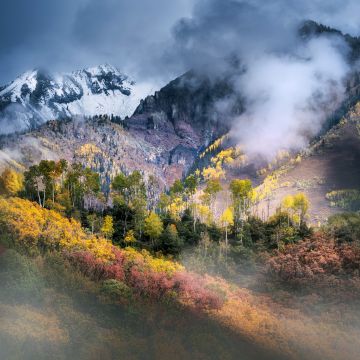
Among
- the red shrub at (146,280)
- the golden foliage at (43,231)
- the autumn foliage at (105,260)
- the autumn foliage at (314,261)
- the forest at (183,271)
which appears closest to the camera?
the forest at (183,271)

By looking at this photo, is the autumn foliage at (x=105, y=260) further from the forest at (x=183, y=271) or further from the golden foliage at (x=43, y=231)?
the forest at (x=183, y=271)

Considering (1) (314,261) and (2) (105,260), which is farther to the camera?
(1) (314,261)

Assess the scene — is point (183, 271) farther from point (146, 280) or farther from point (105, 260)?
point (105, 260)

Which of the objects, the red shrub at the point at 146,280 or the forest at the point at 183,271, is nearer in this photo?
the forest at the point at 183,271

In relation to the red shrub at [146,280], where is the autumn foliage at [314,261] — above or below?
above

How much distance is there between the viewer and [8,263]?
8256cm

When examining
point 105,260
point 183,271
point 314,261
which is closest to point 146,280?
point 105,260

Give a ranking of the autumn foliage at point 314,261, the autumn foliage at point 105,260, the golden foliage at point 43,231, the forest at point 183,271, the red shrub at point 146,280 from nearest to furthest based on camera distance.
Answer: the forest at point 183,271
the red shrub at point 146,280
the autumn foliage at point 105,260
the golden foliage at point 43,231
the autumn foliage at point 314,261

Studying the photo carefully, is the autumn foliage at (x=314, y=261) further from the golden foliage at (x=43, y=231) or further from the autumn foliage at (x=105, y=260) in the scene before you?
the golden foliage at (x=43, y=231)

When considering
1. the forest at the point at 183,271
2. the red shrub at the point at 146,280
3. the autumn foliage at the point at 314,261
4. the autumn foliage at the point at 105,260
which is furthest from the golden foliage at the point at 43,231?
the autumn foliage at the point at 314,261

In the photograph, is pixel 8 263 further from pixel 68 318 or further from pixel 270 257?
pixel 270 257

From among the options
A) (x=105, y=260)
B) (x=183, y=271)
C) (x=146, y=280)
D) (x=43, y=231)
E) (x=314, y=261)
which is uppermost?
(x=43, y=231)

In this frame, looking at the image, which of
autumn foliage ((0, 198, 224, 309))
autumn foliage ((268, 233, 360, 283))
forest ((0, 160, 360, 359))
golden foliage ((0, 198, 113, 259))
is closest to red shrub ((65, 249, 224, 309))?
autumn foliage ((0, 198, 224, 309))

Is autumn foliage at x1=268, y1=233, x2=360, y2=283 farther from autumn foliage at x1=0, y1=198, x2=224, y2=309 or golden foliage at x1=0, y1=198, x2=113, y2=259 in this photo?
golden foliage at x1=0, y1=198, x2=113, y2=259
